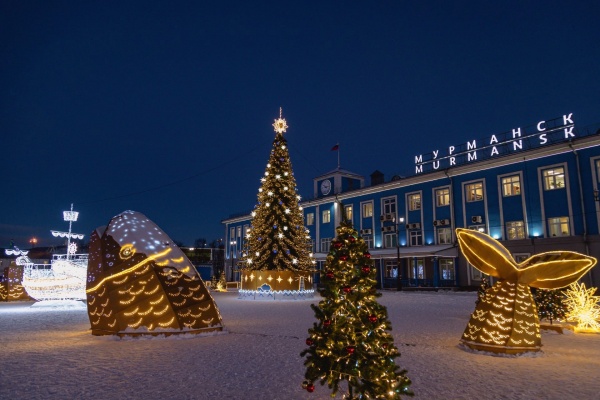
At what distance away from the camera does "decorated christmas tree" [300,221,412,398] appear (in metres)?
4.43

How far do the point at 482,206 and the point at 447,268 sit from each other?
5.85m

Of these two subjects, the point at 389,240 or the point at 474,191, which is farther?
the point at 389,240

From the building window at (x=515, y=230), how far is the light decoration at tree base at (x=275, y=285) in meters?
16.3

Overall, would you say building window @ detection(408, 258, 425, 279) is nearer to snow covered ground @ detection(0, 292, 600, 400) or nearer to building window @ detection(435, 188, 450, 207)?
building window @ detection(435, 188, 450, 207)

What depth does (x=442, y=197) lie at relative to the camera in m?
35.9

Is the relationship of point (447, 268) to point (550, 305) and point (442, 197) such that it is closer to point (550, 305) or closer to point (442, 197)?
point (442, 197)

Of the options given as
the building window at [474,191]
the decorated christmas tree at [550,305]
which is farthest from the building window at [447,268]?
the decorated christmas tree at [550,305]

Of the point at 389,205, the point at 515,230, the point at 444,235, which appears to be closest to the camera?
the point at 515,230

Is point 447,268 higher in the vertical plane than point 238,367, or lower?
higher

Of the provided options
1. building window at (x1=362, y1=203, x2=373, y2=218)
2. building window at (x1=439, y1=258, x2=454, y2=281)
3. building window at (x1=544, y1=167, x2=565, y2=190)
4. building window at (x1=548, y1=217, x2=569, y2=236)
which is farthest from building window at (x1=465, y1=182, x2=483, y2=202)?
building window at (x1=362, y1=203, x2=373, y2=218)

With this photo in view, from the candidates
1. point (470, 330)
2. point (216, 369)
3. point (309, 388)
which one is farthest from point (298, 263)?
point (309, 388)

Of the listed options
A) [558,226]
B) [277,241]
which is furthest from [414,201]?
[277,241]

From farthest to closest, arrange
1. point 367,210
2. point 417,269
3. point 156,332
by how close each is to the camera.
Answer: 1. point 367,210
2. point 417,269
3. point 156,332

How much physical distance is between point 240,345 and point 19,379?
402 cm
